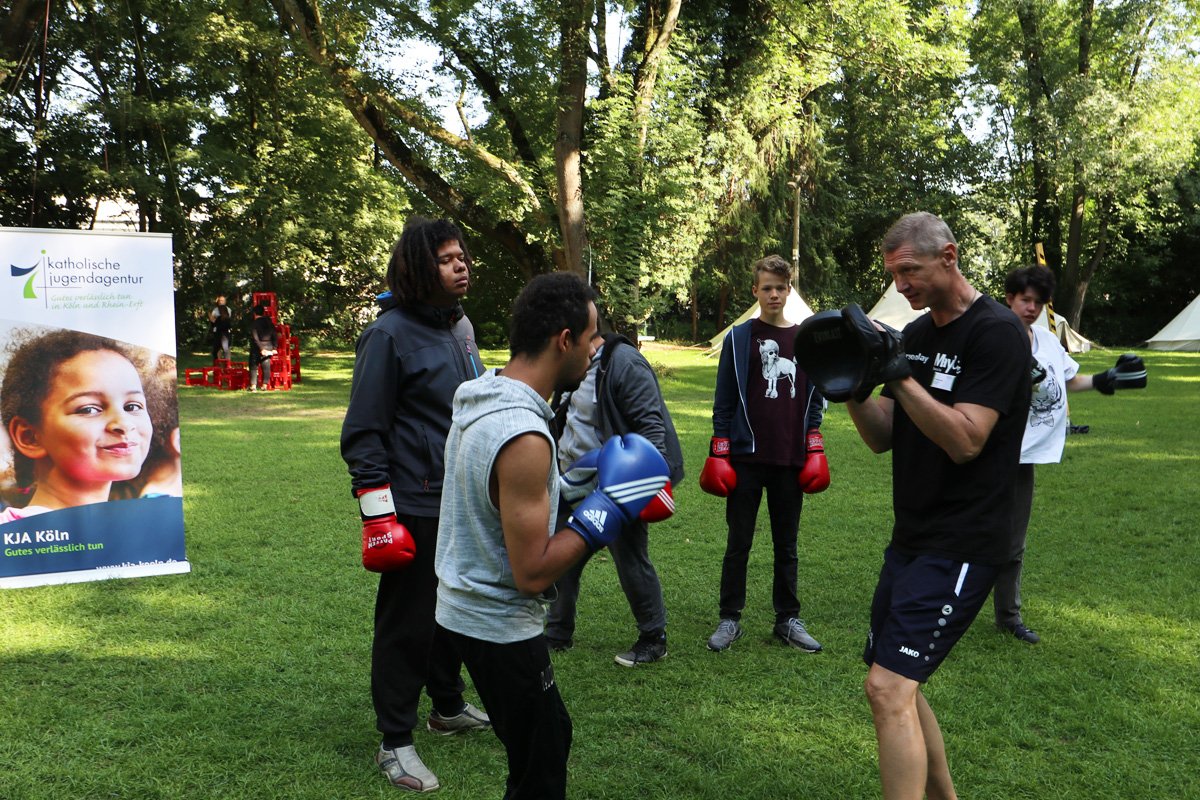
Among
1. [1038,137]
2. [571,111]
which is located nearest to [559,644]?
[571,111]

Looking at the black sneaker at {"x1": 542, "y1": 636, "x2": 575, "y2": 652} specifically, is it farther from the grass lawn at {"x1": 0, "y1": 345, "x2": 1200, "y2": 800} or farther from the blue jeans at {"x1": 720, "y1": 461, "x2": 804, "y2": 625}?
the blue jeans at {"x1": 720, "y1": 461, "x2": 804, "y2": 625}

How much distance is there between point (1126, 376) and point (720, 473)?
190 cm

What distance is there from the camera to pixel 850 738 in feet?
12.8

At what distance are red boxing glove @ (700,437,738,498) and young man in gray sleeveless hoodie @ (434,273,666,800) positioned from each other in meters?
2.52

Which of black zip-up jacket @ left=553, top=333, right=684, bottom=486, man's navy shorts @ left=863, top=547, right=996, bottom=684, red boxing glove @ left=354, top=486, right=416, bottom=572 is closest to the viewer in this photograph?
man's navy shorts @ left=863, top=547, right=996, bottom=684

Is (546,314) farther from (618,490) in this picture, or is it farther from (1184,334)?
(1184,334)

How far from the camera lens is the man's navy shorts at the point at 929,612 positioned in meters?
2.72

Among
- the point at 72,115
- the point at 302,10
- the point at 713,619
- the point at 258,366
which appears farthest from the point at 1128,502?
the point at 72,115

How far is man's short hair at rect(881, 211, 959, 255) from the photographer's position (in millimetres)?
2818

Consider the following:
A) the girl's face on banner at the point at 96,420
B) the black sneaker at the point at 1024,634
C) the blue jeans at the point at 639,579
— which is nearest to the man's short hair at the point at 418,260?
the blue jeans at the point at 639,579

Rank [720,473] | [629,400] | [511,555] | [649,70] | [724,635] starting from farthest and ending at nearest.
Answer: [649,70], [724,635], [720,473], [629,400], [511,555]

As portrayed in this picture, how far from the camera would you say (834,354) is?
2691 millimetres

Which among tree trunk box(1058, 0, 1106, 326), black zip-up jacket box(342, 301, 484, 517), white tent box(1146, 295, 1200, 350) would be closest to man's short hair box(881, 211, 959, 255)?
black zip-up jacket box(342, 301, 484, 517)

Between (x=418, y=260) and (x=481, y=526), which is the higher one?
(x=418, y=260)
